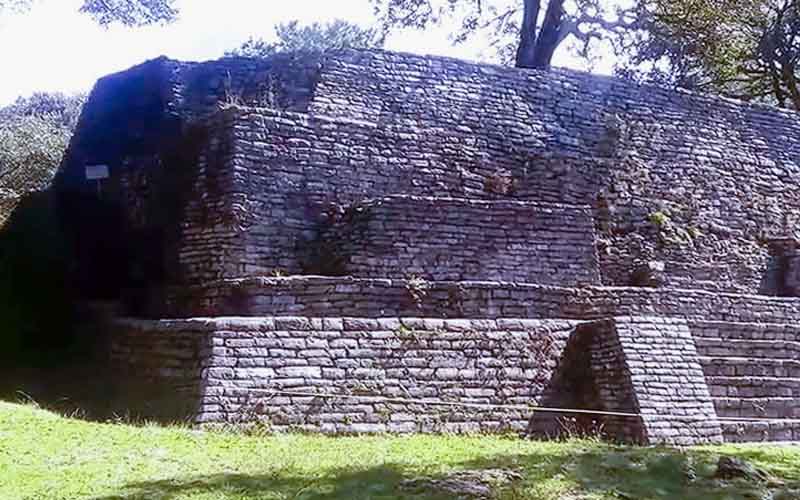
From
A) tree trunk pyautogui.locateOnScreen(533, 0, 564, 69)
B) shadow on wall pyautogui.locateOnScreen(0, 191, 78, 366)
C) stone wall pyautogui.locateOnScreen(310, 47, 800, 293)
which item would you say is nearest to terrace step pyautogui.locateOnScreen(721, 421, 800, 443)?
stone wall pyautogui.locateOnScreen(310, 47, 800, 293)

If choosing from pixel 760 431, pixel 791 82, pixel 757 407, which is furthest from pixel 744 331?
pixel 791 82

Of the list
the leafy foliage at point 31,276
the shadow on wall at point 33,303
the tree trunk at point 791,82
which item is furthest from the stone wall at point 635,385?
the tree trunk at point 791,82

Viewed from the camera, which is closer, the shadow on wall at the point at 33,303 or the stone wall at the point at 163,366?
the stone wall at the point at 163,366

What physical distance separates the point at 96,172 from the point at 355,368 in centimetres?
477

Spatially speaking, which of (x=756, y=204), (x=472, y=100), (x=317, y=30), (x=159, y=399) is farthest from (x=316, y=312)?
(x=317, y=30)

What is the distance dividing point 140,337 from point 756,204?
29.9 ft

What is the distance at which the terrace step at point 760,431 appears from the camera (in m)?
8.66

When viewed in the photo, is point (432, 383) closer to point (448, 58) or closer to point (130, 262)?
point (130, 262)

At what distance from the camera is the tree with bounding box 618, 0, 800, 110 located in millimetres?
16984

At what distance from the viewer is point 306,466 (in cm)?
595

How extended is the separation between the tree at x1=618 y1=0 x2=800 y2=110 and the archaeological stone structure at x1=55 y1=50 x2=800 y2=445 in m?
3.75

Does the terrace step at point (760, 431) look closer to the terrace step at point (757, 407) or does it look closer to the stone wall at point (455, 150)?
the terrace step at point (757, 407)

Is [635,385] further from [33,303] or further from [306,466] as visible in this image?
[33,303]

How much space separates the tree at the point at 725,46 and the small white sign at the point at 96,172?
1037 cm
